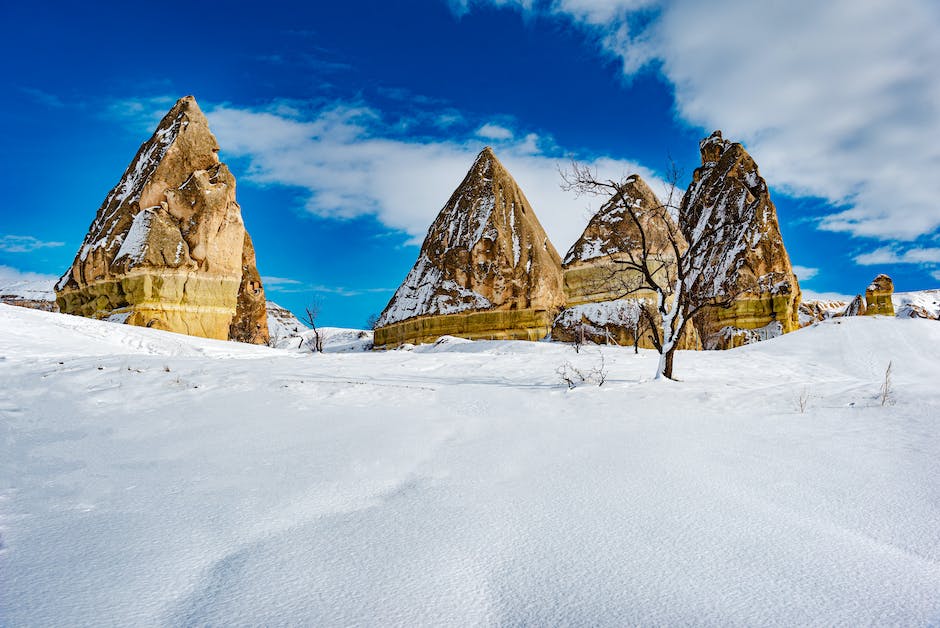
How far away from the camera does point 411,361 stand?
8562mm

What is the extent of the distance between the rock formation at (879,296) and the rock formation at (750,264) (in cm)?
351

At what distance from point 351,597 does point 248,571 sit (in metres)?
0.41

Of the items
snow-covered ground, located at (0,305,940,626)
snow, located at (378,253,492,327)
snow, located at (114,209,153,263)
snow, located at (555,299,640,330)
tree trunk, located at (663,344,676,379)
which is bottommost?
snow-covered ground, located at (0,305,940,626)

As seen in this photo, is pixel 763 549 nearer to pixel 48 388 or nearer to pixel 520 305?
pixel 48 388

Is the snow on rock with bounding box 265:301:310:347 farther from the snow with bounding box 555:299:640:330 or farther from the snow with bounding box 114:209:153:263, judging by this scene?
the snow with bounding box 555:299:640:330

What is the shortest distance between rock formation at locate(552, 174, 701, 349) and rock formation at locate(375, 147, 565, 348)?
107 cm

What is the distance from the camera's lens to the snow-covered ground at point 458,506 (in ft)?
4.68

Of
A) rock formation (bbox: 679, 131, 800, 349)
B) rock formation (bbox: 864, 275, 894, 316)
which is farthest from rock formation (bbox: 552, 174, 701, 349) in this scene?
rock formation (bbox: 864, 275, 894, 316)

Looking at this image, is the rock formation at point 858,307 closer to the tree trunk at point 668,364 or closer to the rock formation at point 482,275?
the rock formation at point 482,275

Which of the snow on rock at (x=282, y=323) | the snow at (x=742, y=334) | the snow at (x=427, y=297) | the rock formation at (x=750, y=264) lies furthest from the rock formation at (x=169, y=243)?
the snow on rock at (x=282, y=323)

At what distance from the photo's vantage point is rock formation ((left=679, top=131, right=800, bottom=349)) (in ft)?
86.4

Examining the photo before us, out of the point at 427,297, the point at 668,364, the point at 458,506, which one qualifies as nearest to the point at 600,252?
the point at 427,297

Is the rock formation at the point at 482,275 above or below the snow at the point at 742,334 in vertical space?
above

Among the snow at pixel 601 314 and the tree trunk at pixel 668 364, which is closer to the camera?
the tree trunk at pixel 668 364
